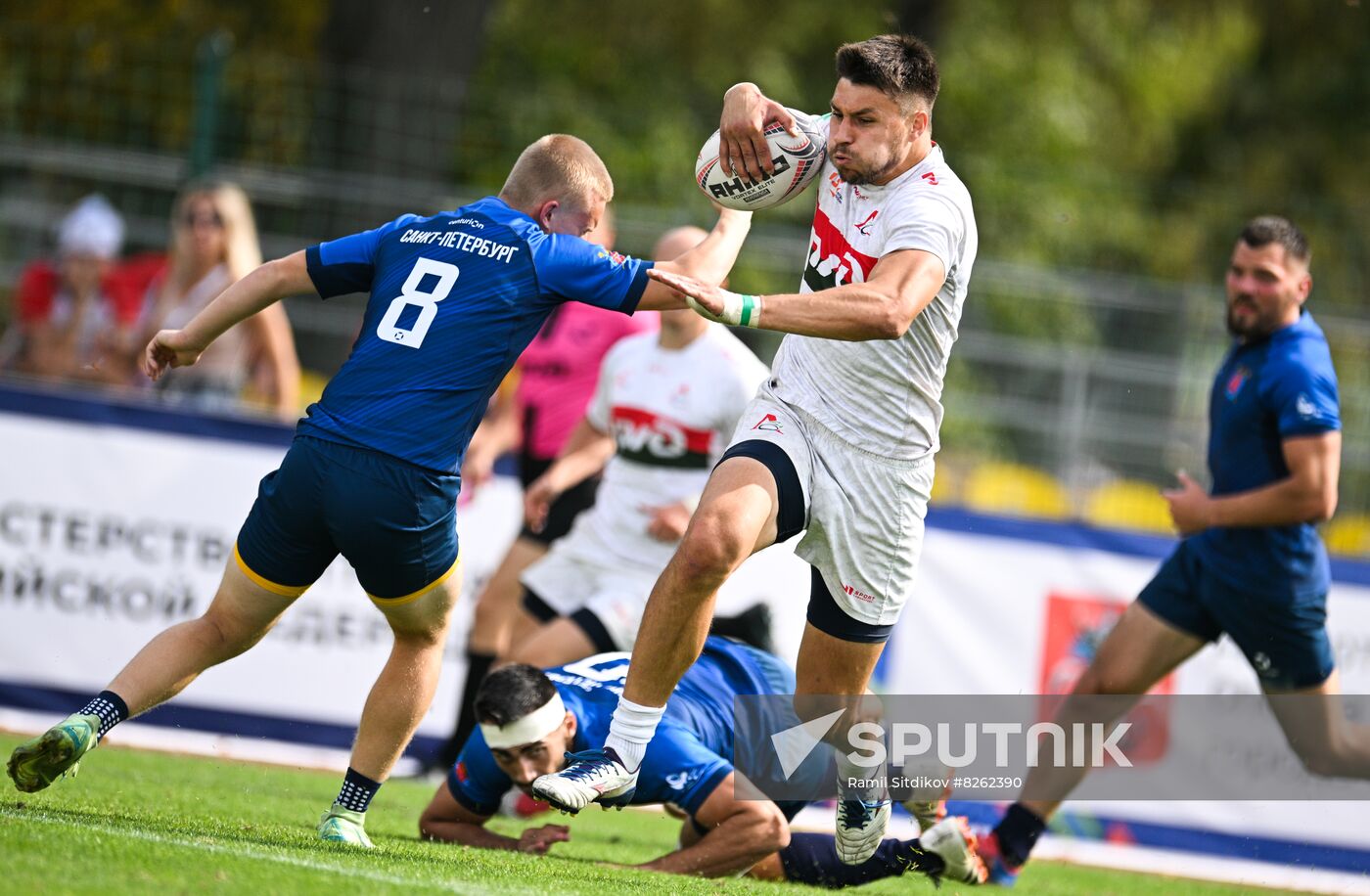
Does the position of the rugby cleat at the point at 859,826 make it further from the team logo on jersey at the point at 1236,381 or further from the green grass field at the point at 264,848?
the team logo on jersey at the point at 1236,381

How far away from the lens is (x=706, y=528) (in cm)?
475

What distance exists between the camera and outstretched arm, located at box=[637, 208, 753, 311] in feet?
15.9

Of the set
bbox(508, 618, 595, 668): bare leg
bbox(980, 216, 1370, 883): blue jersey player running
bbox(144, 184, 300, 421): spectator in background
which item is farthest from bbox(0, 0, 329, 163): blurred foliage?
bbox(980, 216, 1370, 883): blue jersey player running

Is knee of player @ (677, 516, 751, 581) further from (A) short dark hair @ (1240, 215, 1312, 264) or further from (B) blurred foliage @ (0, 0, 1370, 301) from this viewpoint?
(B) blurred foliage @ (0, 0, 1370, 301)

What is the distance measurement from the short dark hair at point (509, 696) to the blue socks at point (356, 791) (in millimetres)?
491

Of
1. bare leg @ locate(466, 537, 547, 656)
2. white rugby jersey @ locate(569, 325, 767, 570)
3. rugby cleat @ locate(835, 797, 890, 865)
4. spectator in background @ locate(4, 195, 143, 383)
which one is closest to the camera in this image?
rugby cleat @ locate(835, 797, 890, 865)

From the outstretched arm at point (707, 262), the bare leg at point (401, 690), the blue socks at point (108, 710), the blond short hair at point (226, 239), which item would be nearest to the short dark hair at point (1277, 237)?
the outstretched arm at point (707, 262)

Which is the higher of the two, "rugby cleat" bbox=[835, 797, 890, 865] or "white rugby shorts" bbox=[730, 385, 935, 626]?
"white rugby shorts" bbox=[730, 385, 935, 626]

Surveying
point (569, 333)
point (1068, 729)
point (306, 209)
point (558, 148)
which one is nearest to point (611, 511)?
point (569, 333)

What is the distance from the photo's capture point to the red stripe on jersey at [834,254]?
5.10m

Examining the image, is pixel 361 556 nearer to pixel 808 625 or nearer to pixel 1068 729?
pixel 808 625

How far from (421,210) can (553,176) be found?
235 inches

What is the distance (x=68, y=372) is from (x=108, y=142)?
64.5 inches

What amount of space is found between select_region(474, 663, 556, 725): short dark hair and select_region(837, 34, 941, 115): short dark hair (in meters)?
2.25
